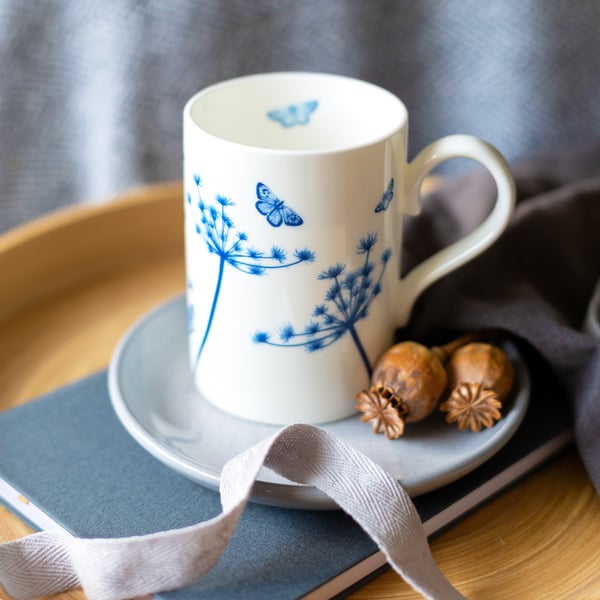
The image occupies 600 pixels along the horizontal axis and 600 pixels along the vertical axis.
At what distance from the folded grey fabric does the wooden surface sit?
3 centimetres

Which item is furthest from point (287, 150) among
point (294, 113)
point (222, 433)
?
point (222, 433)

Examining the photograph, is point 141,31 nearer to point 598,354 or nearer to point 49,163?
point 49,163

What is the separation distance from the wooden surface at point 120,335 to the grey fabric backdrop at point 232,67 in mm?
42

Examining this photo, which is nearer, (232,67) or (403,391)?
(403,391)

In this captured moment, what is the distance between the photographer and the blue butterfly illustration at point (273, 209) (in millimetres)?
433

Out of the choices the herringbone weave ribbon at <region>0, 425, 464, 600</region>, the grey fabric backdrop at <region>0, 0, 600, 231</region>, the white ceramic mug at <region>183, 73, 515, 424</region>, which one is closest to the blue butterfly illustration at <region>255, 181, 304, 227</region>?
the white ceramic mug at <region>183, 73, 515, 424</region>

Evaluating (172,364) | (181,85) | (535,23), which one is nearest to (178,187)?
(181,85)

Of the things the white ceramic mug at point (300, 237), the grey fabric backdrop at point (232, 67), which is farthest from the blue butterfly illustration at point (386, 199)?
the grey fabric backdrop at point (232, 67)

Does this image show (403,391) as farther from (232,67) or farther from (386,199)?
(232,67)

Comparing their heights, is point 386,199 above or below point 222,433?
above

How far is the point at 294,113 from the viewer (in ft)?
1.79

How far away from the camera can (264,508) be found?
452mm

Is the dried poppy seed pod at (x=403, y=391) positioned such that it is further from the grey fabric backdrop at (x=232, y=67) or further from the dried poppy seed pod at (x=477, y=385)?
the grey fabric backdrop at (x=232, y=67)

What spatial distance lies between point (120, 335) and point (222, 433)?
16cm
